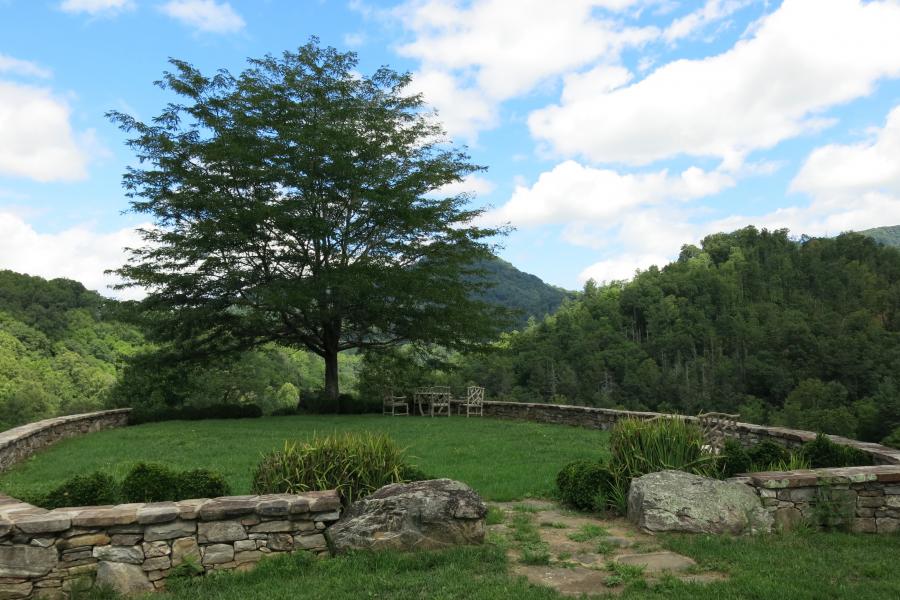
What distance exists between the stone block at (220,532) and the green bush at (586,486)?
12.0ft

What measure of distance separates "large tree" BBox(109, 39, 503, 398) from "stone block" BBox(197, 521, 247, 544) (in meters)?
12.6

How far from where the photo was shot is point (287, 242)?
773 inches

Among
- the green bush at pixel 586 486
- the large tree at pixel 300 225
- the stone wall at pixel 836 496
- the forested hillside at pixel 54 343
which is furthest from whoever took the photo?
the forested hillside at pixel 54 343

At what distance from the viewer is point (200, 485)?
555cm

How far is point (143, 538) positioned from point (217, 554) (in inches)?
22.8

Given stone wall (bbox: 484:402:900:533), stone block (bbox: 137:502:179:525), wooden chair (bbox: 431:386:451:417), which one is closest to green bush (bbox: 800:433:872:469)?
stone wall (bbox: 484:402:900:533)

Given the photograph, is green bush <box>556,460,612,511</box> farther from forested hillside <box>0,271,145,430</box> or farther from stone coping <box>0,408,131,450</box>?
forested hillside <box>0,271,145,430</box>

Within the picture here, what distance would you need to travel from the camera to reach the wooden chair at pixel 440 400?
1920cm

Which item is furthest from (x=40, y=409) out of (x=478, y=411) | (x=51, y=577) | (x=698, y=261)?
(x=698, y=261)

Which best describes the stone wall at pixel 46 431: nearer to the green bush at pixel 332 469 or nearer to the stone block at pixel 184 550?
the green bush at pixel 332 469

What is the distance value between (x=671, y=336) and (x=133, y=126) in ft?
226

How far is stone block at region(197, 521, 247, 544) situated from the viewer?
15.9ft

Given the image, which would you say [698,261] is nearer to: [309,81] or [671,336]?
[671,336]

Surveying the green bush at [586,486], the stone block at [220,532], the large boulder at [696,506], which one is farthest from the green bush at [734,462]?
the stone block at [220,532]
